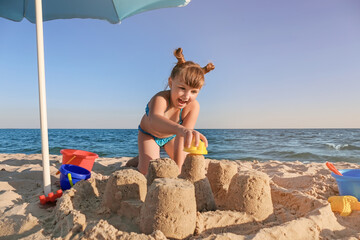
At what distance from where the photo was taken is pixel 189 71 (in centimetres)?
222

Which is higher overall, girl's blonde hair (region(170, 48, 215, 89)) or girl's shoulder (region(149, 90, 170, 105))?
girl's blonde hair (region(170, 48, 215, 89))

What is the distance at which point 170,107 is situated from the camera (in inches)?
105

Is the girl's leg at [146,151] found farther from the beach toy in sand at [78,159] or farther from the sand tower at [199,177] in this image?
the sand tower at [199,177]

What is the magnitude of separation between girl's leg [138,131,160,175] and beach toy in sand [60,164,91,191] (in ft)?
2.42

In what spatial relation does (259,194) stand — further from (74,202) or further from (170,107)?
(170,107)

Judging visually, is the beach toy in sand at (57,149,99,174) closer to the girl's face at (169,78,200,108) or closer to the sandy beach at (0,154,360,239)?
the sandy beach at (0,154,360,239)

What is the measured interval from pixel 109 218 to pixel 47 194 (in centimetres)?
87

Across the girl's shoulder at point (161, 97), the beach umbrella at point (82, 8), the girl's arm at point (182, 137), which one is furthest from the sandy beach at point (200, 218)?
the beach umbrella at point (82, 8)

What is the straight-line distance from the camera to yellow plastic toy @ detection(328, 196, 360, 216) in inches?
71.3

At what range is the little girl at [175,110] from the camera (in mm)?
2111

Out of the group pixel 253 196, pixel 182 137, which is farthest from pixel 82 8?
pixel 253 196

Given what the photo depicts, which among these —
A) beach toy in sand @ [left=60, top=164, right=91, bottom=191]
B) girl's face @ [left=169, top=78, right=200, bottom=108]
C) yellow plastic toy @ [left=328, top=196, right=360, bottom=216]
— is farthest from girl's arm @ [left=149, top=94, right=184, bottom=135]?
yellow plastic toy @ [left=328, top=196, right=360, bottom=216]

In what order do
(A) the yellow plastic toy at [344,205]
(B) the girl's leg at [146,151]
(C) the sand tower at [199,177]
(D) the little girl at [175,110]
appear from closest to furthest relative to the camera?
(C) the sand tower at [199,177], (A) the yellow plastic toy at [344,205], (D) the little girl at [175,110], (B) the girl's leg at [146,151]

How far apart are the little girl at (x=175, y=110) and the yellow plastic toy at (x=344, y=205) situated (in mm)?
1222
